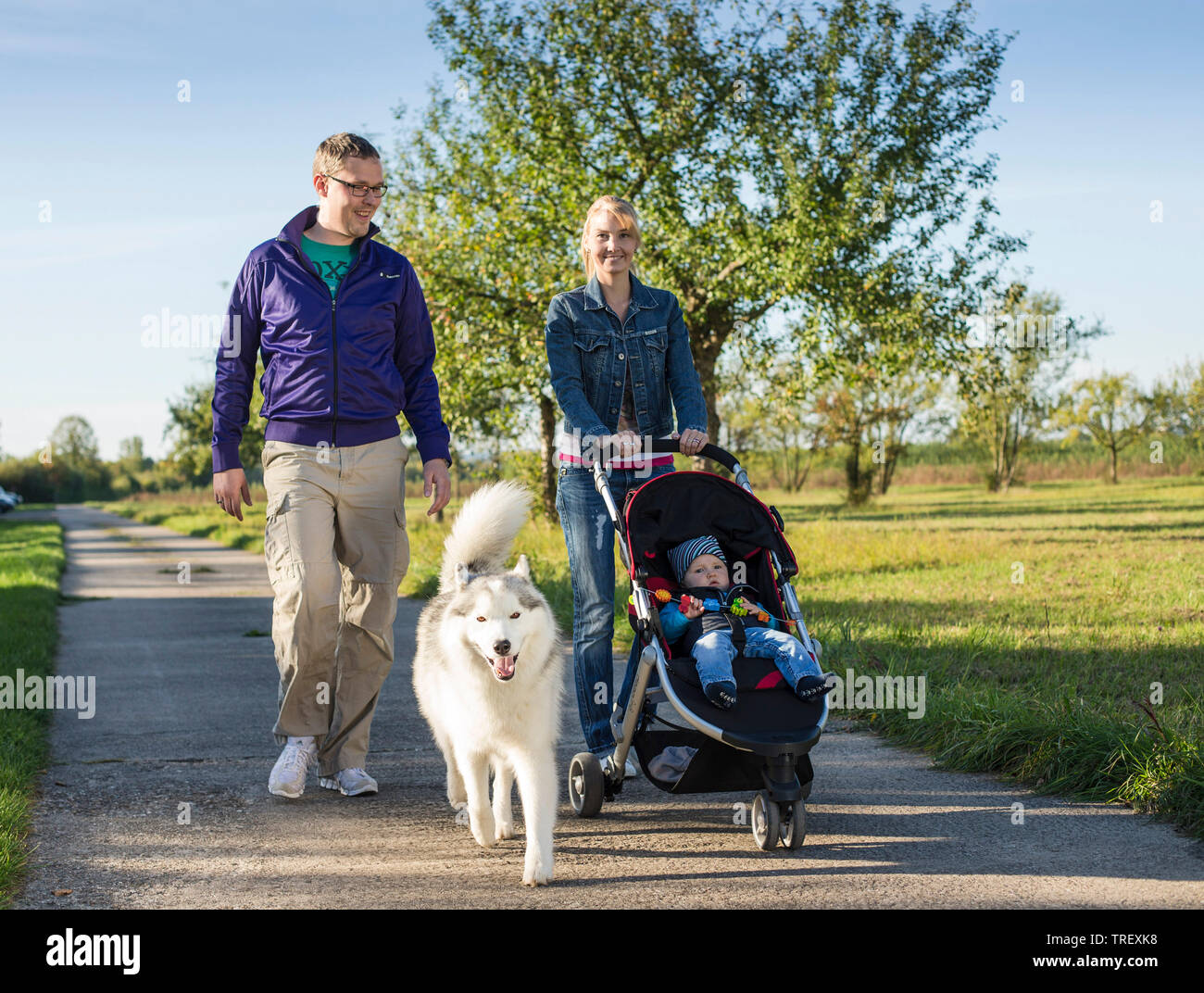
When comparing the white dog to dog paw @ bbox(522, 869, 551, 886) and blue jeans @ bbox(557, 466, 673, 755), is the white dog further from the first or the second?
blue jeans @ bbox(557, 466, 673, 755)

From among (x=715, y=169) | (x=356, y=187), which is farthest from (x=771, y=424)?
(x=356, y=187)

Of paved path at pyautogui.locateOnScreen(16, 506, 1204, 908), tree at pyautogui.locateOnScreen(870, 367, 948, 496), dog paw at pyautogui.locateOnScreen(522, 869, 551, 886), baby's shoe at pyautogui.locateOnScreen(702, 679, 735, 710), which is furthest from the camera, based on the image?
tree at pyautogui.locateOnScreen(870, 367, 948, 496)

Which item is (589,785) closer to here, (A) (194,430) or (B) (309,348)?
(B) (309,348)

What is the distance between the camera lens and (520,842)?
4.29m

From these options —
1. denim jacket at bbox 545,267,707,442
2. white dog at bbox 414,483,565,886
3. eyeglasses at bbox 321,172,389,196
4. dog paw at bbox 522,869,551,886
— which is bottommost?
dog paw at bbox 522,869,551,886

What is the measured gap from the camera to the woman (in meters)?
4.86

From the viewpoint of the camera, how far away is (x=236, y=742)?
19.4 ft

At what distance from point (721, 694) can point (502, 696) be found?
809 millimetres

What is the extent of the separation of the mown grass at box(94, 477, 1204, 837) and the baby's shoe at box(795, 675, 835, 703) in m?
1.48

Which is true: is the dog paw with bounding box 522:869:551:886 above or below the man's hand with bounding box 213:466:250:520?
below

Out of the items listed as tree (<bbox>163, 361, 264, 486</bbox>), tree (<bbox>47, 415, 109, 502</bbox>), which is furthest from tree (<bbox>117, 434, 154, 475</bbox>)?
tree (<bbox>163, 361, 264, 486</bbox>)

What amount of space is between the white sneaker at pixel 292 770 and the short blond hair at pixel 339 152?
8.38 ft
